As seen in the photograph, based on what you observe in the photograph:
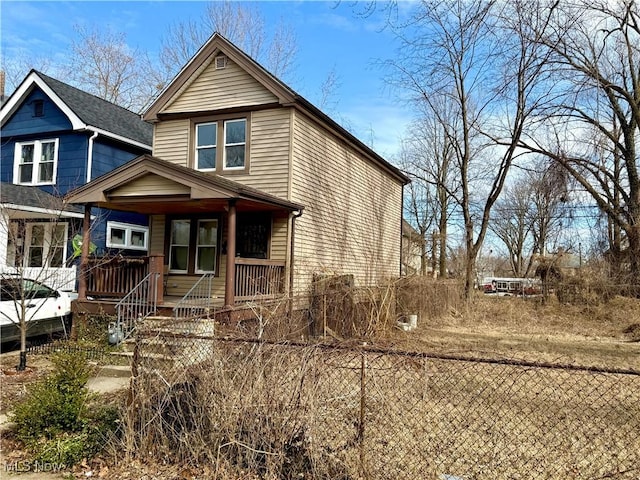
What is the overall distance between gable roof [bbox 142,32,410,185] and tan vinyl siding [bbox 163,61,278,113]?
0.57 ft

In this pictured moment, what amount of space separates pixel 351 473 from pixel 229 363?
138 centimetres

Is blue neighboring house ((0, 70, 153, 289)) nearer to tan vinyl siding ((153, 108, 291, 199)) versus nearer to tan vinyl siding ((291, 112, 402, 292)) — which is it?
tan vinyl siding ((153, 108, 291, 199))

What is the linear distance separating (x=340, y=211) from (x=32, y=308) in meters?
9.04

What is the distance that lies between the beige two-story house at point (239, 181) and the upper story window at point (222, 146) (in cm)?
3

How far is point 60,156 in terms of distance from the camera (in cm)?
1614

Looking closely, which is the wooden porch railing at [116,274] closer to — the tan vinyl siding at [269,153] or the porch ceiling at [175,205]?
the porch ceiling at [175,205]

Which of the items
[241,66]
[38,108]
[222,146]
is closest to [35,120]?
[38,108]

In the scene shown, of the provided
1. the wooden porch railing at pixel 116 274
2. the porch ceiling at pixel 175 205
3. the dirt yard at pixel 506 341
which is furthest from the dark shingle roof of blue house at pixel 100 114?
the dirt yard at pixel 506 341

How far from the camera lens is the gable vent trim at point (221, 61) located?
13.2 meters

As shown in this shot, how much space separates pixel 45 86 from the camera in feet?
53.5

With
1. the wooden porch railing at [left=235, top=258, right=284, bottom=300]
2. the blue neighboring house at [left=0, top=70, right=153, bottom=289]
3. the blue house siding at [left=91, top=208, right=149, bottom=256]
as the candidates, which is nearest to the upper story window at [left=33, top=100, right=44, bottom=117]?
the blue neighboring house at [left=0, top=70, right=153, bottom=289]

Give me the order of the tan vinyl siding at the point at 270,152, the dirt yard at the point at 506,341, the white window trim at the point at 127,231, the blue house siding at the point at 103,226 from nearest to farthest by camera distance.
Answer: the dirt yard at the point at 506,341 < the tan vinyl siding at the point at 270,152 < the blue house siding at the point at 103,226 < the white window trim at the point at 127,231

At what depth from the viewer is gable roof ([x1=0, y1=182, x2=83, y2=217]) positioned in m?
13.4

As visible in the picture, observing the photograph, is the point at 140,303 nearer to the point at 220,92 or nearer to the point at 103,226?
the point at 220,92
